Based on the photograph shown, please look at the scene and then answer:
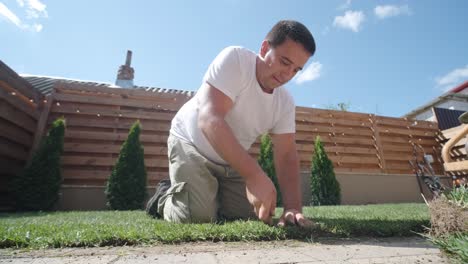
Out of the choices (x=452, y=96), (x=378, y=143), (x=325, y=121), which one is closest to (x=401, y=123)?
(x=378, y=143)

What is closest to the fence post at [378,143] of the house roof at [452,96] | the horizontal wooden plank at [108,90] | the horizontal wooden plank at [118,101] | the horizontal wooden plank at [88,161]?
the horizontal wooden plank at [108,90]

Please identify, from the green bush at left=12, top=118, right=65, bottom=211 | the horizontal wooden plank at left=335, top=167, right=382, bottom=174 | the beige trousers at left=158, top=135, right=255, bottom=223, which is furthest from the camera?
→ the horizontal wooden plank at left=335, top=167, right=382, bottom=174

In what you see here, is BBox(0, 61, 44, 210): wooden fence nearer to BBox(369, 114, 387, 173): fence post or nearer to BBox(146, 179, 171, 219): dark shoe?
BBox(146, 179, 171, 219): dark shoe

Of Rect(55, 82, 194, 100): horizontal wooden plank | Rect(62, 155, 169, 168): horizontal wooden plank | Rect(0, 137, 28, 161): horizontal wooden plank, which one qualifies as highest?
Rect(55, 82, 194, 100): horizontal wooden plank

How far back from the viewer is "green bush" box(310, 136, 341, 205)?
5.70 m

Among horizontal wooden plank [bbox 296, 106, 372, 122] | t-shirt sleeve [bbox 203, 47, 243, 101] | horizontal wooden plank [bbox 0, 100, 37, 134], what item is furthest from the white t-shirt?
horizontal wooden plank [bbox 296, 106, 372, 122]

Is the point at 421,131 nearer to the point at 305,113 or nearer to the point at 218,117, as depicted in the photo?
the point at 305,113

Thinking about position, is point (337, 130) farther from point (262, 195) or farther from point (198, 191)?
point (262, 195)

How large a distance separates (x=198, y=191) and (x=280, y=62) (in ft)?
3.84

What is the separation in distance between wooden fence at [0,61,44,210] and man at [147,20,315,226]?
372 cm

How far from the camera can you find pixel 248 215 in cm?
232

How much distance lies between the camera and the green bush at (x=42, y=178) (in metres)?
4.21

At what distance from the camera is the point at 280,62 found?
1.67 metres

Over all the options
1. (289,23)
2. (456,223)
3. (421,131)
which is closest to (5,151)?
(289,23)
